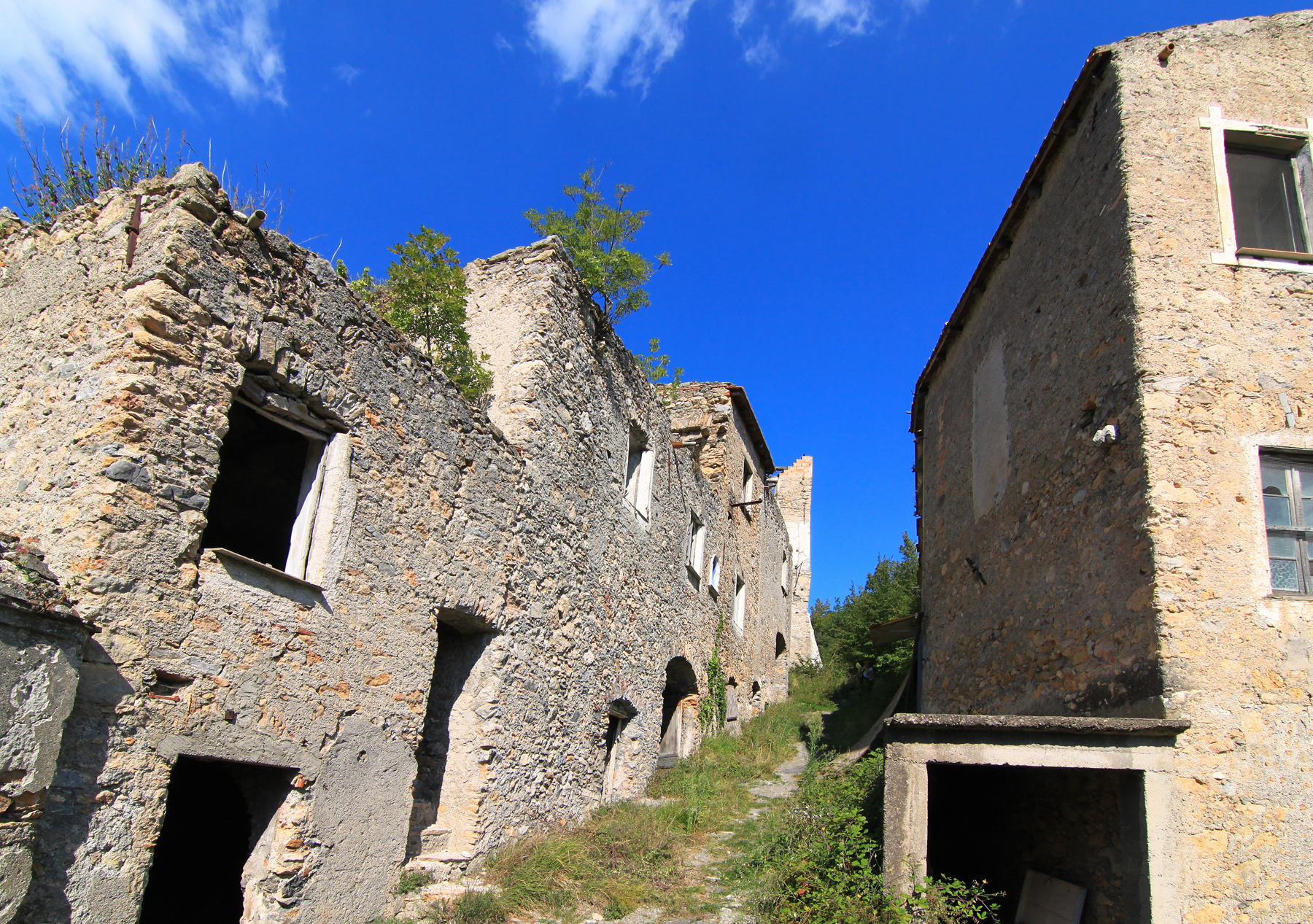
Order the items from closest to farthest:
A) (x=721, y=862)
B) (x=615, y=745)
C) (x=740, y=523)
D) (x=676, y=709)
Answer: (x=721, y=862), (x=615, y=745), (x=676, y=709), (x=740, y=523)

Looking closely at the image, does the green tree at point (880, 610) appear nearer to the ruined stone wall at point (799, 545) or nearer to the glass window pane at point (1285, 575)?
the ruined stone wall at point (799, 545)

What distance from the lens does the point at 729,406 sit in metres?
16.6

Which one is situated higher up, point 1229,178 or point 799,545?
point 799,545

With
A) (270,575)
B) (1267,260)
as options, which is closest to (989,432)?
(1267,260)

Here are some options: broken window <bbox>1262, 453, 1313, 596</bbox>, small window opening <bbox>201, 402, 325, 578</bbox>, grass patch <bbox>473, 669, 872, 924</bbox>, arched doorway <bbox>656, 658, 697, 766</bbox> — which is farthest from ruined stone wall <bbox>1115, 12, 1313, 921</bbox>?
arched doorway <bbox>656, 658, 697, 766</bbox>

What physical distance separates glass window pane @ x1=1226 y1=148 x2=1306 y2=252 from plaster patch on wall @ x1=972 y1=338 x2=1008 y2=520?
233cm

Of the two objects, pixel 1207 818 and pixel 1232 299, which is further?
pixel 1232 299

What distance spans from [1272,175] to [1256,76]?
2.82ft

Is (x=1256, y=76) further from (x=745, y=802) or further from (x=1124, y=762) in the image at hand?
(x=745, y=802)

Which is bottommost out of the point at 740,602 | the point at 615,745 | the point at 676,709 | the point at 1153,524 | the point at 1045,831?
the point at 1045,831

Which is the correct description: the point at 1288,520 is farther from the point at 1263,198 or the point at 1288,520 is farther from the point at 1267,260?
the point at 1263,198

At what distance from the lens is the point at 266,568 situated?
5059mm

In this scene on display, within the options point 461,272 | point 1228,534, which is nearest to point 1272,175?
point 1228,534

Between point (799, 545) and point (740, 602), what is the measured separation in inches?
413
